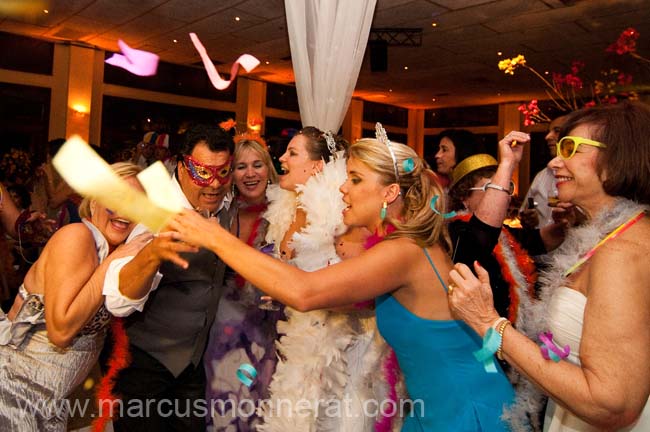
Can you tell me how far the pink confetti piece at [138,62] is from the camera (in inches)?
380

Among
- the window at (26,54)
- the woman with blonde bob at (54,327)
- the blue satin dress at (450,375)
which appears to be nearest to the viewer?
the blue satin dress at (450,375)

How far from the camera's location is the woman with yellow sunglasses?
1.13 metres

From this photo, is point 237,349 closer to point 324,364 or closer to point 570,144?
point 324,364

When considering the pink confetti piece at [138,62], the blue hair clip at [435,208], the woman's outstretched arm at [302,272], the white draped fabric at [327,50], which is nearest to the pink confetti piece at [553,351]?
the woman's outstretched arm at [302,272]

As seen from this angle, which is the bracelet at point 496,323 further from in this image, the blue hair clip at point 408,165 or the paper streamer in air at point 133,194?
the paper streamer in air at point 133,194

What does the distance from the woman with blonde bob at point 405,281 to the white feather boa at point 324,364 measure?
32 cm

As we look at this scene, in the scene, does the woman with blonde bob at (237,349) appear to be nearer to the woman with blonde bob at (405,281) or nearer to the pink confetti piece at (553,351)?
the woman with blonde bob at (405,281)

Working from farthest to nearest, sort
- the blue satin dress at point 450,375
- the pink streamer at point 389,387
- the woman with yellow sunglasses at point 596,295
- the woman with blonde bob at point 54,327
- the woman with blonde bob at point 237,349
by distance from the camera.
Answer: the woman with blonde bob at point 237,349
the pink streamer at point 389,387
the woman with blonde bob at point 54,327
the blue satin dress at point 450,375
the woman with yellow sunglasses at point 596,295

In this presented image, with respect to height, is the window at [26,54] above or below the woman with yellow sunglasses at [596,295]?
above

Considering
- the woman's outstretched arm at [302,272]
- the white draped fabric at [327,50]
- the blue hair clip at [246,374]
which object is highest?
the white draped fabric at [327,50]

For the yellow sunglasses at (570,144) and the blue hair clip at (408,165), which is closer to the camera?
the yellow sunglasses at (570,144)

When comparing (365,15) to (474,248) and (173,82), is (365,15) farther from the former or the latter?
(173,82)

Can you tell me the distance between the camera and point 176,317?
2.11 m

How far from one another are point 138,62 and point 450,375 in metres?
10.3
